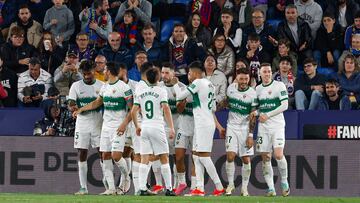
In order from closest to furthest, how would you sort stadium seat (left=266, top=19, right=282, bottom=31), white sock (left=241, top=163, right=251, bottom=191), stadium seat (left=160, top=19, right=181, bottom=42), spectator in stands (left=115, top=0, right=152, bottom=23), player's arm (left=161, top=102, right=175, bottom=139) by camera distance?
player's arm (left=161, top=102, right=175, bottom=139) → white sock (left=241, top=163, right=251, bottom=191) → stadium seat (left=266, top=19, right=282, bottom=31) → spectator in stands (left=115, top=0, right=152, bottom=23) → stadium seat (left=160, top=19, right=181, bottom=42)

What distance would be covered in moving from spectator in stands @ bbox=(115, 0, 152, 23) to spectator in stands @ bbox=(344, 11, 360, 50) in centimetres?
426

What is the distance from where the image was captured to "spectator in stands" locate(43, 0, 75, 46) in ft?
98.4

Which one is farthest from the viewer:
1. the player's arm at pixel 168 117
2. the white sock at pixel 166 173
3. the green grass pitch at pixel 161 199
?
the white sock at pixel 166 173

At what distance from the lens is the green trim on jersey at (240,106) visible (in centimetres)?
2475

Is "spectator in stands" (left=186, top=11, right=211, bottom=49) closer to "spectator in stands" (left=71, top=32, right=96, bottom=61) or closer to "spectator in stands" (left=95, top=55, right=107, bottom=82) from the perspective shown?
"spectator in stands" (left=71, top=32, right=96, bottom=61)

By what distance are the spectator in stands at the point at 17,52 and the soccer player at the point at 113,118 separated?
4.56 m

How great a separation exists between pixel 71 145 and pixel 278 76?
4320 millimetres

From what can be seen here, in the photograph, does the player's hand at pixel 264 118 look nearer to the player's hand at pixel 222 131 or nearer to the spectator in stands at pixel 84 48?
the player's hand at pixel 222 131

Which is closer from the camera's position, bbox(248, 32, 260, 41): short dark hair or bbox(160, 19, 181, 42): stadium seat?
bbox(248, 32, 260, 41): short dark hair

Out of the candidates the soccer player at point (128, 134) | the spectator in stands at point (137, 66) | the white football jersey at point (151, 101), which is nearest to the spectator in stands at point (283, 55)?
the spectator in stands at point (137, 66)

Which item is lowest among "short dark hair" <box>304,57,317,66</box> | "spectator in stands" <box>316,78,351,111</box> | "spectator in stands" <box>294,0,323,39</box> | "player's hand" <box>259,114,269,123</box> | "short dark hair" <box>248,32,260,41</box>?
"player's hand" <box>259,114,269,123</box>

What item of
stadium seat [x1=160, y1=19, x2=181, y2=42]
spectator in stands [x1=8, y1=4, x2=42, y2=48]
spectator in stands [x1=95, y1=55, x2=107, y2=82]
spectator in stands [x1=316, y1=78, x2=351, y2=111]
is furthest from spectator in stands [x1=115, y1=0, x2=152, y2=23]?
spectator in stands [x1=316, y1=78, x2=351, y2=111]

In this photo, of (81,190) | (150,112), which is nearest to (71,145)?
(81,190)

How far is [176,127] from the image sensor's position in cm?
2508
